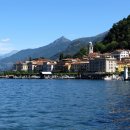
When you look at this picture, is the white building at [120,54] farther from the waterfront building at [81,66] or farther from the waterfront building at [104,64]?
the waterfront building at [81,66]

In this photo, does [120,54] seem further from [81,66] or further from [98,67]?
[81,66]

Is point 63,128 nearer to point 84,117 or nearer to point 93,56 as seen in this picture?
point 84,117

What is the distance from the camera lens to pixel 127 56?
19362 centimetres

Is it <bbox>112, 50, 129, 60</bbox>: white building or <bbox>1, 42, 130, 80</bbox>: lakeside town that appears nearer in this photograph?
<bbox>1, 42, 130, 80</bbox>: lakeside town

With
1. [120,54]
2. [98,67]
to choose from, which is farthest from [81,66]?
[120,54]

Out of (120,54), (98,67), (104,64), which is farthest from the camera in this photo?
(120,54)

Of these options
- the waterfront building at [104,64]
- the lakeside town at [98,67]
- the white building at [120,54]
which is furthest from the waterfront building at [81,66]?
the white building at [120,54]

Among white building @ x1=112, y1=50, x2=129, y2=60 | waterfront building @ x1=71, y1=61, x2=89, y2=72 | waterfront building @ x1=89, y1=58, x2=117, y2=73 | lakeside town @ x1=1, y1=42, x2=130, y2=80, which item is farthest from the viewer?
white building @ x1=112, y1=50, x2=129, y2=60

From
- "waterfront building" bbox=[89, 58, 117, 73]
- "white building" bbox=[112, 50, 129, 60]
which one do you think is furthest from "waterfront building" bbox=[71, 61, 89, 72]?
"white building" bbox=[112, 50, 129, 60]

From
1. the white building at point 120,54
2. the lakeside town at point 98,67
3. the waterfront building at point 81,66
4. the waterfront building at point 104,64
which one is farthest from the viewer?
the white building at point 120,54

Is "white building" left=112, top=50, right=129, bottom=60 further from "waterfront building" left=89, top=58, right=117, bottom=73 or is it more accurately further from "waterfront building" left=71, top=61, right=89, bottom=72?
"waterfront building" left=71, top=61, right=89, bottom=72

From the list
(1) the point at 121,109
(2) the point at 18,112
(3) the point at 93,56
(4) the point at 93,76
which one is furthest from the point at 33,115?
(3) the point at 93,56

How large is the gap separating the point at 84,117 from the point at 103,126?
374 cm

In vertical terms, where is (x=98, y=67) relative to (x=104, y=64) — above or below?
below
